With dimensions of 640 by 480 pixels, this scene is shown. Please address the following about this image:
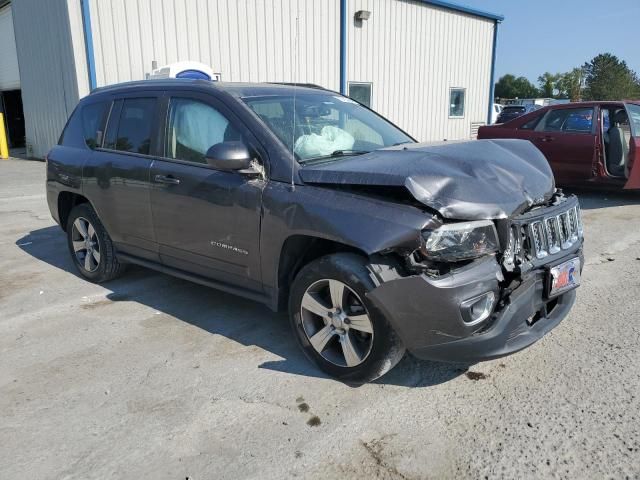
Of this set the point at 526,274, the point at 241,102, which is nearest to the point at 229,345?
the point at 241,102

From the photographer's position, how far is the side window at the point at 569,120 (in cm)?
845

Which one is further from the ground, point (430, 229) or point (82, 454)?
point (430, 229)

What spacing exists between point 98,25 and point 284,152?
32.4 feet

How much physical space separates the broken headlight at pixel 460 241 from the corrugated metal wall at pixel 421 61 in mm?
13835

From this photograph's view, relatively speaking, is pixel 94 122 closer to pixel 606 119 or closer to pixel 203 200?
pixel 203 200

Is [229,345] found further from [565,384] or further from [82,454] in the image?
[565,384]

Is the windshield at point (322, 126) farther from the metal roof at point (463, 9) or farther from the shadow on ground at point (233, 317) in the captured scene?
the metal roof at point (463, 9)

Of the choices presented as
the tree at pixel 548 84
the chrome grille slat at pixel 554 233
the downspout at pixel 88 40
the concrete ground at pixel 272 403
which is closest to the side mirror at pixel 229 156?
the concrete ground at pixel 272 403

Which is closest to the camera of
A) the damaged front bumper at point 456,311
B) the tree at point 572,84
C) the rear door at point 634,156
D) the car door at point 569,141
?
the damaged front bumper at point 456,311

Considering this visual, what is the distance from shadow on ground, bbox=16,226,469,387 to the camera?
329 centimetres

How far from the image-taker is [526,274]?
286cm

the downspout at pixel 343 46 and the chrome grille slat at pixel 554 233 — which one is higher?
the downspout at pixel 343 46

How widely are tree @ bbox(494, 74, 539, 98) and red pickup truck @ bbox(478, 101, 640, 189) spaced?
90205mm

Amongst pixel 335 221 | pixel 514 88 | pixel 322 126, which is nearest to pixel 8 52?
pixel 322 126
